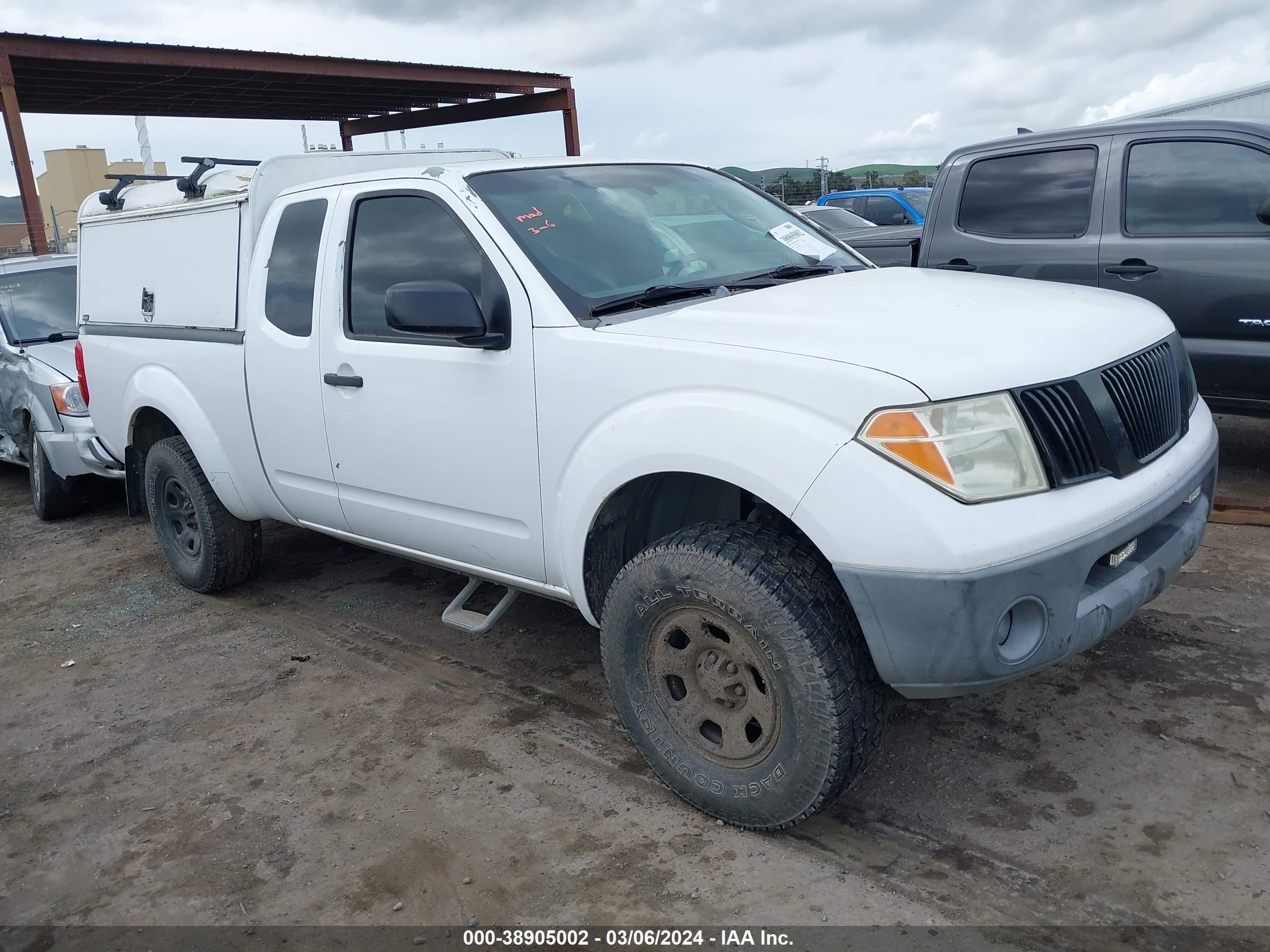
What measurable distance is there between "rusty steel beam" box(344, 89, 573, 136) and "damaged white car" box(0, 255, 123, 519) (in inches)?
504

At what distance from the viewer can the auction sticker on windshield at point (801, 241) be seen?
3.83 meters

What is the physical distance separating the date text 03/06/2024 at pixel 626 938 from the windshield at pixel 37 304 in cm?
672

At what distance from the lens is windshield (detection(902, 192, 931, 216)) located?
619 inches

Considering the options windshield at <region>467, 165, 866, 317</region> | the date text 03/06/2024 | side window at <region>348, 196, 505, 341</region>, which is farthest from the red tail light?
the date text 03/06/2024

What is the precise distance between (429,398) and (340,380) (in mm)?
512

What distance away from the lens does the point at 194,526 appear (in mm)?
5164

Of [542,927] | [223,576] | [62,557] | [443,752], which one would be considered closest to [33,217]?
[62,557]

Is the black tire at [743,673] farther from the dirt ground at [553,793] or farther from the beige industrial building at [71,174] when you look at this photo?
the beige industrial building at [71,174]

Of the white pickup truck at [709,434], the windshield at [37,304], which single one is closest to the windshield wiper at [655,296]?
the white pickup truck at [709,434]

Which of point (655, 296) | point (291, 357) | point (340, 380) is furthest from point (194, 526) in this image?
point (655, 296)

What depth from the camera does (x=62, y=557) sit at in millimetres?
6207

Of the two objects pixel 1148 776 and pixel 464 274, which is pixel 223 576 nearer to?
pixel 464 274

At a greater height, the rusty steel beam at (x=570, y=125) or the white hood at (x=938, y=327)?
the rusty steel beam at (x=570, y=125)

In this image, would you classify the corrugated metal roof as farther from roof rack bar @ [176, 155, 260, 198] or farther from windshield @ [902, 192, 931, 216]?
roof rack bar @ [176, 155, 260, 198]
